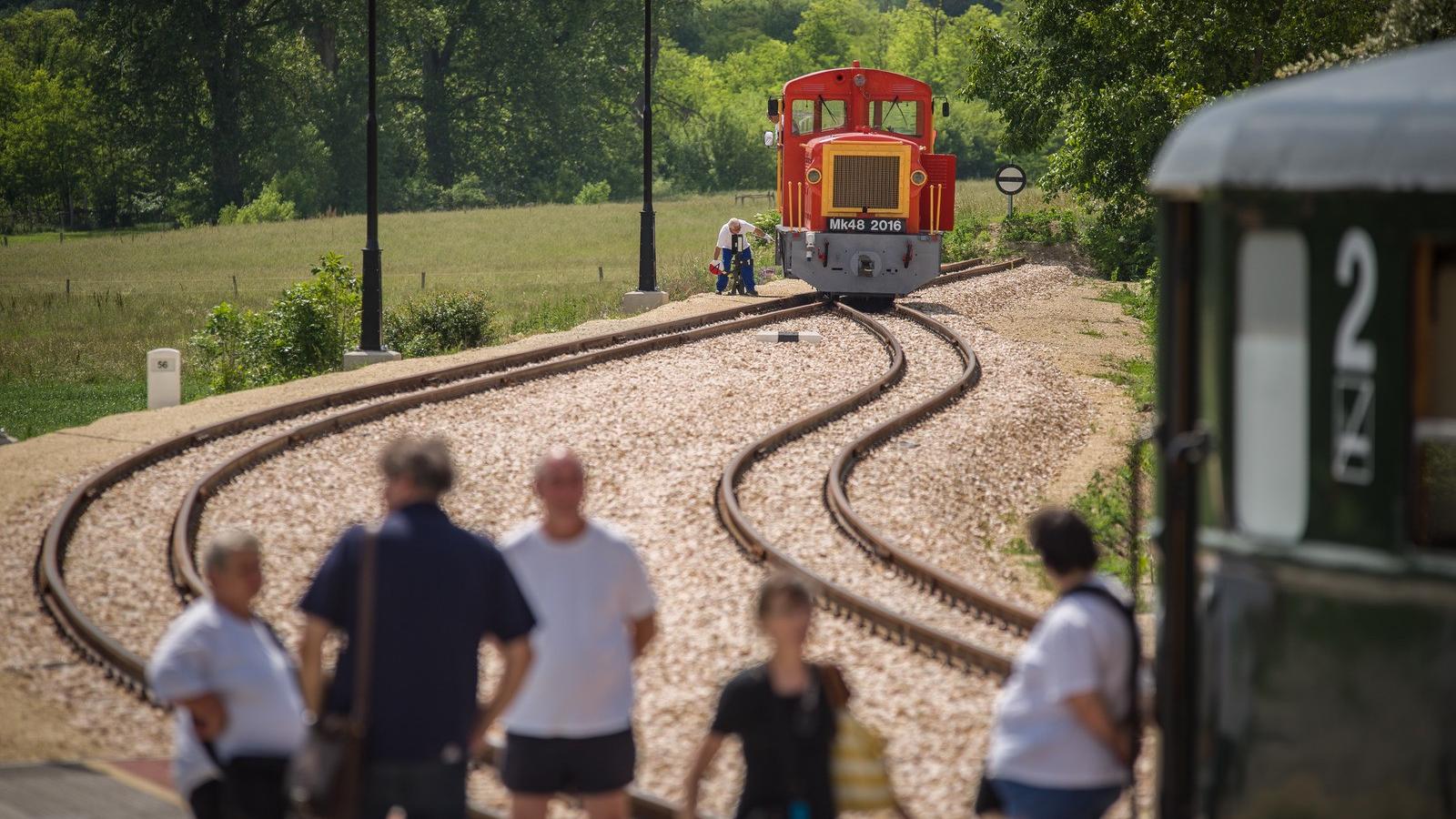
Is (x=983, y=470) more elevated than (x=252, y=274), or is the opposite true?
(x=252, y=274)

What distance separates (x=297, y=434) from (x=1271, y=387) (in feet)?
34.0

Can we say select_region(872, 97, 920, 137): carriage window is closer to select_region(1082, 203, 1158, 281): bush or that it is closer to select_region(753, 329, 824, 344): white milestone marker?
select_region(753, 329, 824, 344): white milestone marker

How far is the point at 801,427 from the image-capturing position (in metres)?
14.9

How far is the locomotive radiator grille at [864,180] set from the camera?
24.3 metres

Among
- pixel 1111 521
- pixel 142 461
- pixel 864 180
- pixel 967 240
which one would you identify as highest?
pixel 864 180

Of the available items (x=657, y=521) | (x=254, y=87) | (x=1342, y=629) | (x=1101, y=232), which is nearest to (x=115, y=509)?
(x=657, y=521)

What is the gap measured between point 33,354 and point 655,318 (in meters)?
10.8

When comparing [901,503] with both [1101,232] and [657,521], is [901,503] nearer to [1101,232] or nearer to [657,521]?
[657,521]

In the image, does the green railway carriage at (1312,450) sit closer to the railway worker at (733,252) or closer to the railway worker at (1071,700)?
the railway worker at (1071,700)

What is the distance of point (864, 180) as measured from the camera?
79.9 feet

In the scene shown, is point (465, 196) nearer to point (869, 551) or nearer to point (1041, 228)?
point (1041, 228)

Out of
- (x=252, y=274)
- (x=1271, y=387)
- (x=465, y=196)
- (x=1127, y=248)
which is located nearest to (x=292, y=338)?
(x=1271, y=387)

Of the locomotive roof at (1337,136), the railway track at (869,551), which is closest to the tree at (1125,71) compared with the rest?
the railway track at (869,551)

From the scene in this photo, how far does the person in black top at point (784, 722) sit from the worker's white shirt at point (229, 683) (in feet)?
4.49
